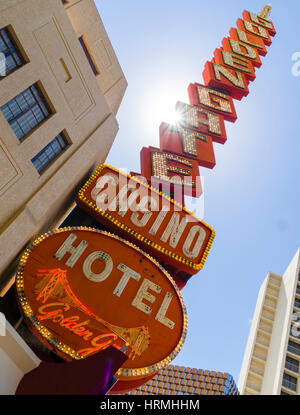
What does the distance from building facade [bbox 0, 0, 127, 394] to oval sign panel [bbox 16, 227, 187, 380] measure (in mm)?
1294

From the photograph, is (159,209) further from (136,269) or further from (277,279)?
(277,279)

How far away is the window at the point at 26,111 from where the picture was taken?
567 inches

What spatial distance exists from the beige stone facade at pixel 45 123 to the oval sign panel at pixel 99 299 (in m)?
1.65

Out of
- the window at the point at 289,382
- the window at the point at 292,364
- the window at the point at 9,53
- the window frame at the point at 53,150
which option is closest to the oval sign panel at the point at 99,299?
the window frame at the point at 53,150

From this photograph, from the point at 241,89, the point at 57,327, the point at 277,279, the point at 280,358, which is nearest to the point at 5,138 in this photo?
the point at 57,327

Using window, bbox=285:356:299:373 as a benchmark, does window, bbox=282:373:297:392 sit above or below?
below

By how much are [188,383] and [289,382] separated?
6005 cm

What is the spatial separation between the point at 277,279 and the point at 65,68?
59.9m

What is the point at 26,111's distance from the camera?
49.9ft

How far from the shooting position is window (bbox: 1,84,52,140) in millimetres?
14391

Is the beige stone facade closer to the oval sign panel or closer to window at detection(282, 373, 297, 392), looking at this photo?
the oval sign panel

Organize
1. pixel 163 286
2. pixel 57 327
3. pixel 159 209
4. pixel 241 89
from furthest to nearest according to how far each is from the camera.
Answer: pixel 241 89 → pixel 159 209 → pixel 163 286 → pixel 57 327

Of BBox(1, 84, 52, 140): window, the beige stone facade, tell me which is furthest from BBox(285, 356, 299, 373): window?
BBox(1, 84, 52, 140): window
